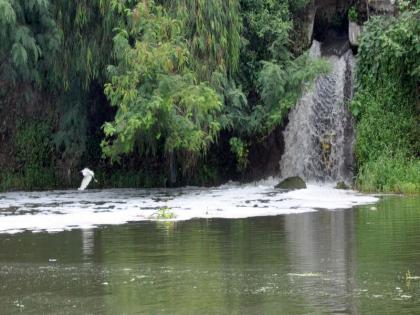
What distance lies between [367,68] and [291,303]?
17.7 metres

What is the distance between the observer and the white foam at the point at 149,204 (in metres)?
19.0

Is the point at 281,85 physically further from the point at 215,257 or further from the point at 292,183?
the point at 215,257

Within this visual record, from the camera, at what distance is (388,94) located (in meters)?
26.9

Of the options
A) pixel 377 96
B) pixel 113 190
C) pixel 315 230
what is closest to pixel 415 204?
pixel 315 230

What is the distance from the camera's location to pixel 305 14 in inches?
1132

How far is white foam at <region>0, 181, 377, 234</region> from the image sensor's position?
1897cm

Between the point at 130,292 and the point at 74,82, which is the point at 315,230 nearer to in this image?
the point at 130,292

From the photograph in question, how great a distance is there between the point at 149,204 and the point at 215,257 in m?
8.83

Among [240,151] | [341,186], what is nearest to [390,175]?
[341,186]

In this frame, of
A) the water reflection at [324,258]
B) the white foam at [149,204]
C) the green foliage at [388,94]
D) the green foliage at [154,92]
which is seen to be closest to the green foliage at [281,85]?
the green foliage at [388,94]

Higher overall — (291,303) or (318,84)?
(318,84)

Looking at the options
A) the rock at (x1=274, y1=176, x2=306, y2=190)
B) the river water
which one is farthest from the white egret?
the rock at (x1=274, y1=176, x2=306, y2=190)

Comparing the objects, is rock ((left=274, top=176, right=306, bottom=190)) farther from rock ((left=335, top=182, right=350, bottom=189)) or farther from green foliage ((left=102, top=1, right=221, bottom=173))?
green foliage ((left=102, top=1, right=221, bottom=173))

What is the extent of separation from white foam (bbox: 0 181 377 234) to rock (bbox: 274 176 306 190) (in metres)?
0.28
